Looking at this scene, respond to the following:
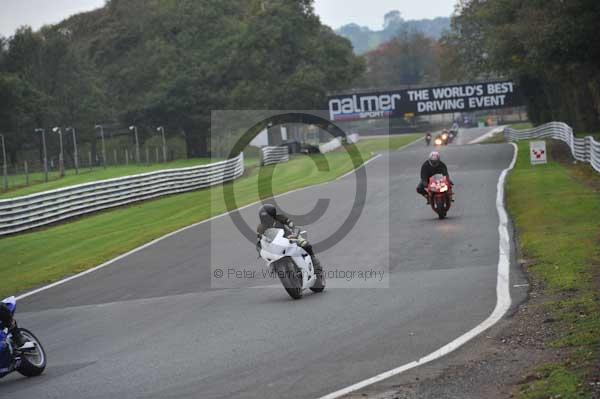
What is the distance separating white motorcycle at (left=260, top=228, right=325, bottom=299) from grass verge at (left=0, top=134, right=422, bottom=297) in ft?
22.0

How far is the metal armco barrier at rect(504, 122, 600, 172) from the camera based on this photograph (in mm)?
33519

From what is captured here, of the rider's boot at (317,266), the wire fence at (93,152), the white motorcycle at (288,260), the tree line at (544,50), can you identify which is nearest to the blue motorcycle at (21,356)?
the white motorcycle at (288,260)

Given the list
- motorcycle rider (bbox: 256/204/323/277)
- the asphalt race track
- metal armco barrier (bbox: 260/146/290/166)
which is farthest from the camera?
metal armco barrier (bbox: 260/146/290/166)

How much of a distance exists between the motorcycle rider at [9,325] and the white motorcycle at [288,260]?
3895 millimetres

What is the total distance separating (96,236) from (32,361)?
1576 centimetres

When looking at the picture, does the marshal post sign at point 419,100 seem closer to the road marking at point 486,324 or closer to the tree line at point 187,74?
the tree line at point 187,74

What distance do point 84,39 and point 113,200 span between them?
76.7 meters

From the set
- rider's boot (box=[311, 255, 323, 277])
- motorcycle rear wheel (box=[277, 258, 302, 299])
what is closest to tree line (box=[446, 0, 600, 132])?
rider's boot (box=[311, 255, 323, 277])

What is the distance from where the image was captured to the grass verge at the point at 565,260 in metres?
8.27

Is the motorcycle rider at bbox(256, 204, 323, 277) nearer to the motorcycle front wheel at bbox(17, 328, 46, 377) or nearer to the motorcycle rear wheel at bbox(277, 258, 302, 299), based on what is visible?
the motorcycle rear wheel at bbox(277, 258, 302, 299)

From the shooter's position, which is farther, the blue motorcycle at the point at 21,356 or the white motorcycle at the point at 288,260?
the white motorcycle at the point at 288,260

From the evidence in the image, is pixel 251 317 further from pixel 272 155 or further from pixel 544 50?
pixel 272 155

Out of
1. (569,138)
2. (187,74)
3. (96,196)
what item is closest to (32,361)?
(96,196)

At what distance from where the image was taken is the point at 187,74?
86125 millimetres
